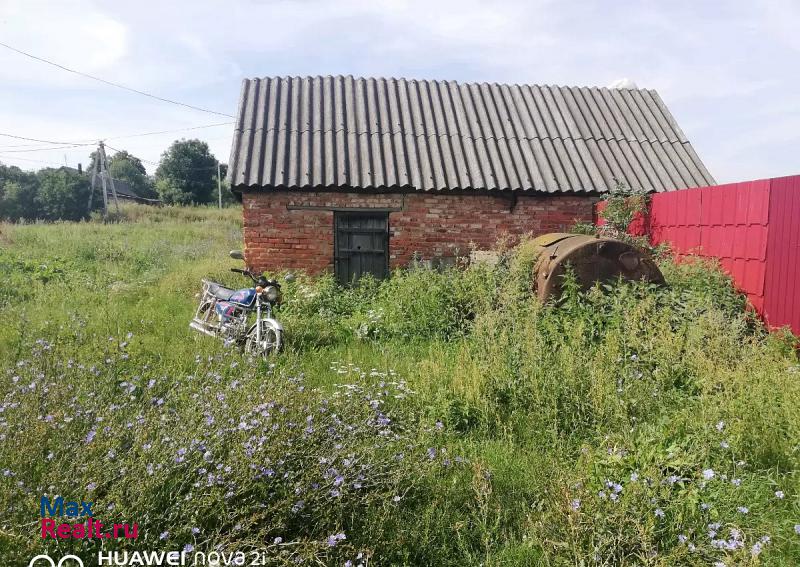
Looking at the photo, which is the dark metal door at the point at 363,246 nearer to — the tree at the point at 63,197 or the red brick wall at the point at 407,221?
the red brick wall at the point at 407,221

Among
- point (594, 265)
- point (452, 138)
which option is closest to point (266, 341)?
point (594, 265)

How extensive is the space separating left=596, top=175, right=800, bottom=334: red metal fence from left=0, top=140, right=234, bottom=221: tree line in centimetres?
3730

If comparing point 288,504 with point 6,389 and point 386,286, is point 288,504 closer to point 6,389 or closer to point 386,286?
point 6,389

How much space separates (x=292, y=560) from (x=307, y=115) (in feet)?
31.0

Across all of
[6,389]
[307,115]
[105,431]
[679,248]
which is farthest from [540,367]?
[307,115]

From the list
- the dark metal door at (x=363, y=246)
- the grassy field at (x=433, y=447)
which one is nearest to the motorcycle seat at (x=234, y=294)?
the grassy field at (x=433, y=447)

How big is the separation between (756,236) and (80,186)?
51.3 metres

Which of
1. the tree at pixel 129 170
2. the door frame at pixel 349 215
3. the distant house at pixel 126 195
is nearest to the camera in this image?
the door frame at pixel 349 215

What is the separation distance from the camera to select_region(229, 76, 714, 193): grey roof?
904 centimetres

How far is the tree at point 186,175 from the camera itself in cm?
4806

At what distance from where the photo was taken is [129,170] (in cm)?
7131

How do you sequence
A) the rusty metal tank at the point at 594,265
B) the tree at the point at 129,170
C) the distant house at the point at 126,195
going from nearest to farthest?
the rusty metal tank at the point at 594,265
the distant house at the point at 126,195
the tree at the point at 129,170

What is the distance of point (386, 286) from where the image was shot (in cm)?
808

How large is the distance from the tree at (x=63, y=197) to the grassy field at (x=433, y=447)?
45.1 meters
